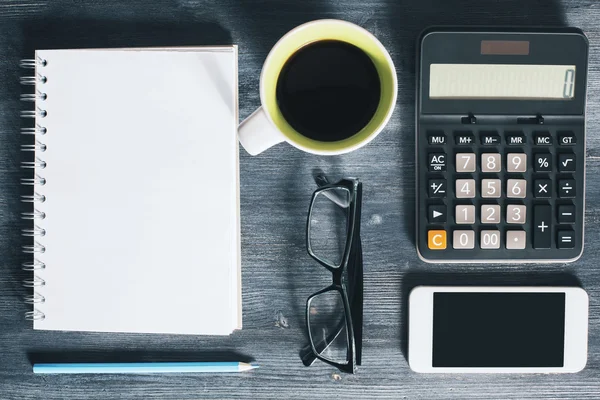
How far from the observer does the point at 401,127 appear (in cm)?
50

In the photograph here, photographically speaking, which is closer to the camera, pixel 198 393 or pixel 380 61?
pixel 380 61

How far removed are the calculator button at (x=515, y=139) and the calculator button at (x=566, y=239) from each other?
0.08 meters

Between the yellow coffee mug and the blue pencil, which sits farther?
the blue pencil

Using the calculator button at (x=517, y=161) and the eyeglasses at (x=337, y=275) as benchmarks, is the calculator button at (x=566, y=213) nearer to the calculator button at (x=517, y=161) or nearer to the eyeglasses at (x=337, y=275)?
the calculator button at (x=517, y=161)

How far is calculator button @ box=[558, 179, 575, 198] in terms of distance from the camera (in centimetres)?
48

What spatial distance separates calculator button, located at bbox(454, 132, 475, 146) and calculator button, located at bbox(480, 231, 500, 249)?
8 centimetres

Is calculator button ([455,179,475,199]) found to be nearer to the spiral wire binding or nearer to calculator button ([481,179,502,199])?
calculator button ([481,179,502,199])

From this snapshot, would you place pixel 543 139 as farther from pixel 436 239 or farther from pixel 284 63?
pixel 284 63

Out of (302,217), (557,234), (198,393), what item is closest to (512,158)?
(557,234)

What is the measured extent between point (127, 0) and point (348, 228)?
278 mm

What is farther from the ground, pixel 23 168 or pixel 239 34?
pixel 239 34

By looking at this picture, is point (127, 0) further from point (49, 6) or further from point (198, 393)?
point (198, 393)

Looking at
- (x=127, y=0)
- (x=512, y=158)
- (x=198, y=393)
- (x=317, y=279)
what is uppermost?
(x=127, y=0)

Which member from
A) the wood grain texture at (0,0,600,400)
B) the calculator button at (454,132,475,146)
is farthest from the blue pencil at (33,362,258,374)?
the calculator button at (454,132,475,146)
